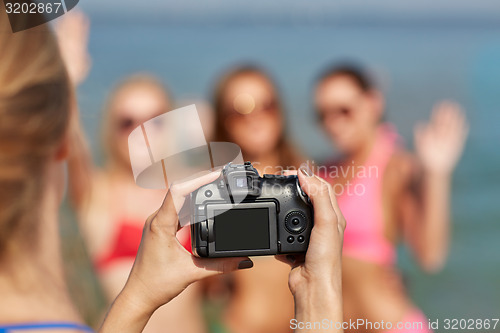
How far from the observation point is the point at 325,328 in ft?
2.03

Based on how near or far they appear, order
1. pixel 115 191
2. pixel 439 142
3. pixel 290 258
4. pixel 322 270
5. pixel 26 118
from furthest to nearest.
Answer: pixel 439 142
pixel 115 191
pixel 290 258
pixel 322 270
pixel 26 118

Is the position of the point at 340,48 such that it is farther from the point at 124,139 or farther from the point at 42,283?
the point at 42,283

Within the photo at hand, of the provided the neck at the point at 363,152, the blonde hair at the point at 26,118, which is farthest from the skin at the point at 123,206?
the blonde hair at the point at 26,118

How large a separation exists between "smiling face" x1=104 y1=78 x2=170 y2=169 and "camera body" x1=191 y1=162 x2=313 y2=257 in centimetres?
107

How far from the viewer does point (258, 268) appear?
166 cm

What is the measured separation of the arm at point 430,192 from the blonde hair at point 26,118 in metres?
1.44

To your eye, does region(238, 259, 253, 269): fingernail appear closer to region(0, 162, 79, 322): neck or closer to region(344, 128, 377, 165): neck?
region(0, 162, 79, 322): neck

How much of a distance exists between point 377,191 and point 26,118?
1.35 m

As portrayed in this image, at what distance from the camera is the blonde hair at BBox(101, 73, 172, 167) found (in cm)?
180

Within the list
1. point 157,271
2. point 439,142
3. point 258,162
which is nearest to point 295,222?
point 157,271

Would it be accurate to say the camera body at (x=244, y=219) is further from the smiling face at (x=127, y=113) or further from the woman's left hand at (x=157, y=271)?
the smiling face at (x=127, y=113)

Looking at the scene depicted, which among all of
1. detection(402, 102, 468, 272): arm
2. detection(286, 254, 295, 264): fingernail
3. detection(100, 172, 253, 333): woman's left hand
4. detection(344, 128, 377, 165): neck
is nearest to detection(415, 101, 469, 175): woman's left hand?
detection(402, 102, 468, 272): arm

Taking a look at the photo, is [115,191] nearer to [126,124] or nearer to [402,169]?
[126,124]

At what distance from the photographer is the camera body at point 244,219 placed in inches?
28.6
